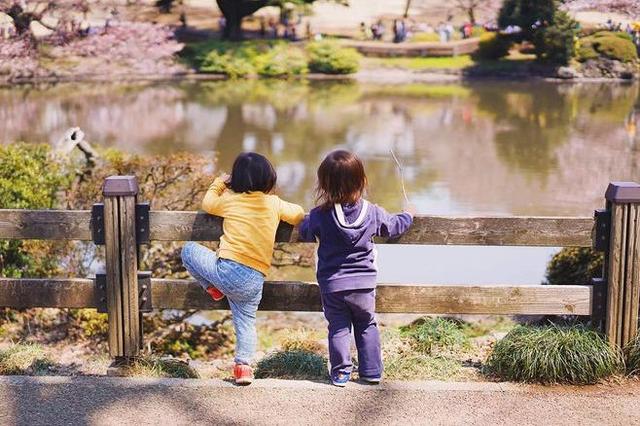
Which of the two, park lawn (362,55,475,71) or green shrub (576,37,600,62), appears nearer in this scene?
green shrub (576,37,600,62)

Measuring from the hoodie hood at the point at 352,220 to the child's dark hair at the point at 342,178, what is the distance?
1.4 inches

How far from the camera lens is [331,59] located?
36.7m

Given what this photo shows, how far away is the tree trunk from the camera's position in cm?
4081

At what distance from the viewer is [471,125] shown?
2322cm

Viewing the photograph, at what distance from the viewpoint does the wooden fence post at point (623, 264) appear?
4766 millimetres

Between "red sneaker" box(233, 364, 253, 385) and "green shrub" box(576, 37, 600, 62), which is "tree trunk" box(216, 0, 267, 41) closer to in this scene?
"green shrub" box(576, 37, 600, 62)

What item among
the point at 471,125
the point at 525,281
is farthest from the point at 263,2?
the point at 525,281

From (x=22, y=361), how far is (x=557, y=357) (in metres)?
3.02

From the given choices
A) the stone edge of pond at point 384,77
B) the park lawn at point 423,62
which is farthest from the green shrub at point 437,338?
the park lawn at point 423,62

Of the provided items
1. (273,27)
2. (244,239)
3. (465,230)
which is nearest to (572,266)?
(465,230)

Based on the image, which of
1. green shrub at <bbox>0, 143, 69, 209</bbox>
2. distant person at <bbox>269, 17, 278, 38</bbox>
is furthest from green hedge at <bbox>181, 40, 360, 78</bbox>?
green shrub at <bbox>0, 143, 69, 209</bbox>

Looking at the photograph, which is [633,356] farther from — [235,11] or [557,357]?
[235,11]

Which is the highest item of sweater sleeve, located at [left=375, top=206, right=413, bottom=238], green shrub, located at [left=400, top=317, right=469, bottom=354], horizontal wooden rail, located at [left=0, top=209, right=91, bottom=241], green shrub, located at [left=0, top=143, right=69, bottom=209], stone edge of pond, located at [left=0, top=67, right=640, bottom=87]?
sweater sleeve, located at [left=375, top=206, right=413, bottom=238]

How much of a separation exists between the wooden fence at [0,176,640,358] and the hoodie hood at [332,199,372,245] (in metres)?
0.44
